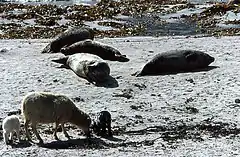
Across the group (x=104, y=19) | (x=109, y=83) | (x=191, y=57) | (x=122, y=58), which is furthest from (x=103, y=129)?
(x=104, y=19)

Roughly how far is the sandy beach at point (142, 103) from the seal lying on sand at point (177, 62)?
0.39m

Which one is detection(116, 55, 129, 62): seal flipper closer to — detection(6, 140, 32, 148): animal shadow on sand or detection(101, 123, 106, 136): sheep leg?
detection(101, 123, 106, 136): sheep leg

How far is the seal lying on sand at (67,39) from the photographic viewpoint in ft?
57.8

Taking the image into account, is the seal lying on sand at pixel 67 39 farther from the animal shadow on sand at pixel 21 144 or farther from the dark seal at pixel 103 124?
the animal shadow on sand at pixel 21 144

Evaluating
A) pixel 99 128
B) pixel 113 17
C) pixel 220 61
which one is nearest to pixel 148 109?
pixel 99 128

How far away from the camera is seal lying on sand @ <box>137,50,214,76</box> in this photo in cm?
1422

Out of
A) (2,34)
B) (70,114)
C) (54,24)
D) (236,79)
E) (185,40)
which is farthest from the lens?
(54,24)

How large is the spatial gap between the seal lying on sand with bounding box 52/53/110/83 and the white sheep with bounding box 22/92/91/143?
161 inches

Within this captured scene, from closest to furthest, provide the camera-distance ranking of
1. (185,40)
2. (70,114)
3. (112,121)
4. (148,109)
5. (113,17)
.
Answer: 1. (70,114)
2. (112,121)
3. (148,109)
4. (185,40)
5. (113,17)

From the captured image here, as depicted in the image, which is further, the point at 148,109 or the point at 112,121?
the point at 148,109

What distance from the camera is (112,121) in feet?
33.2

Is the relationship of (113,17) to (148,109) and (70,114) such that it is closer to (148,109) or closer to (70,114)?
(148,109)

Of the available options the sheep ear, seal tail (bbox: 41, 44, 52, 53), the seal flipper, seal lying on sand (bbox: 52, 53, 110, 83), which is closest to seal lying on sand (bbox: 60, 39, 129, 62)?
the seal flipper

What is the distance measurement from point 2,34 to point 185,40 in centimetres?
841
